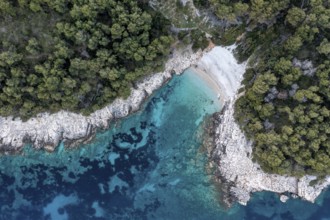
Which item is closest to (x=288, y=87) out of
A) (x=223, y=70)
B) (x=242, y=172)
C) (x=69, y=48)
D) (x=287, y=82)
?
(x=287, y=82)

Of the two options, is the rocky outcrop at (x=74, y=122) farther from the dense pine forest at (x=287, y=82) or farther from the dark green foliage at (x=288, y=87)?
the dark green foliage at (x=288, y=87)

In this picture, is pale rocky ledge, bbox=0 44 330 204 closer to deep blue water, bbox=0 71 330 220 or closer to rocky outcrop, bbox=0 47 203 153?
rocky outcrop, bbox=0 47 203 153

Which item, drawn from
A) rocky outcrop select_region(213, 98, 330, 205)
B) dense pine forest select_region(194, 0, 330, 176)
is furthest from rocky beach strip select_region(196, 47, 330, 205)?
dense pine forest select_region(194, 0, 330, 176)

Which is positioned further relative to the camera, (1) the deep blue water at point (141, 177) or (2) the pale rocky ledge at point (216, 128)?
(1) the deep blue water at point (141, 177)

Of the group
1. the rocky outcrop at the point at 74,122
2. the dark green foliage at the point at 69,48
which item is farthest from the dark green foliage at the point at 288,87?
the dark green foliage at the point at 69,48

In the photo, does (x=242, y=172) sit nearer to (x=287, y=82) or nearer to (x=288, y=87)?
(x=288, y=87)

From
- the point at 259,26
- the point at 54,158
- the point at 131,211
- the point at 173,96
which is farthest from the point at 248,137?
the point at 54,158
